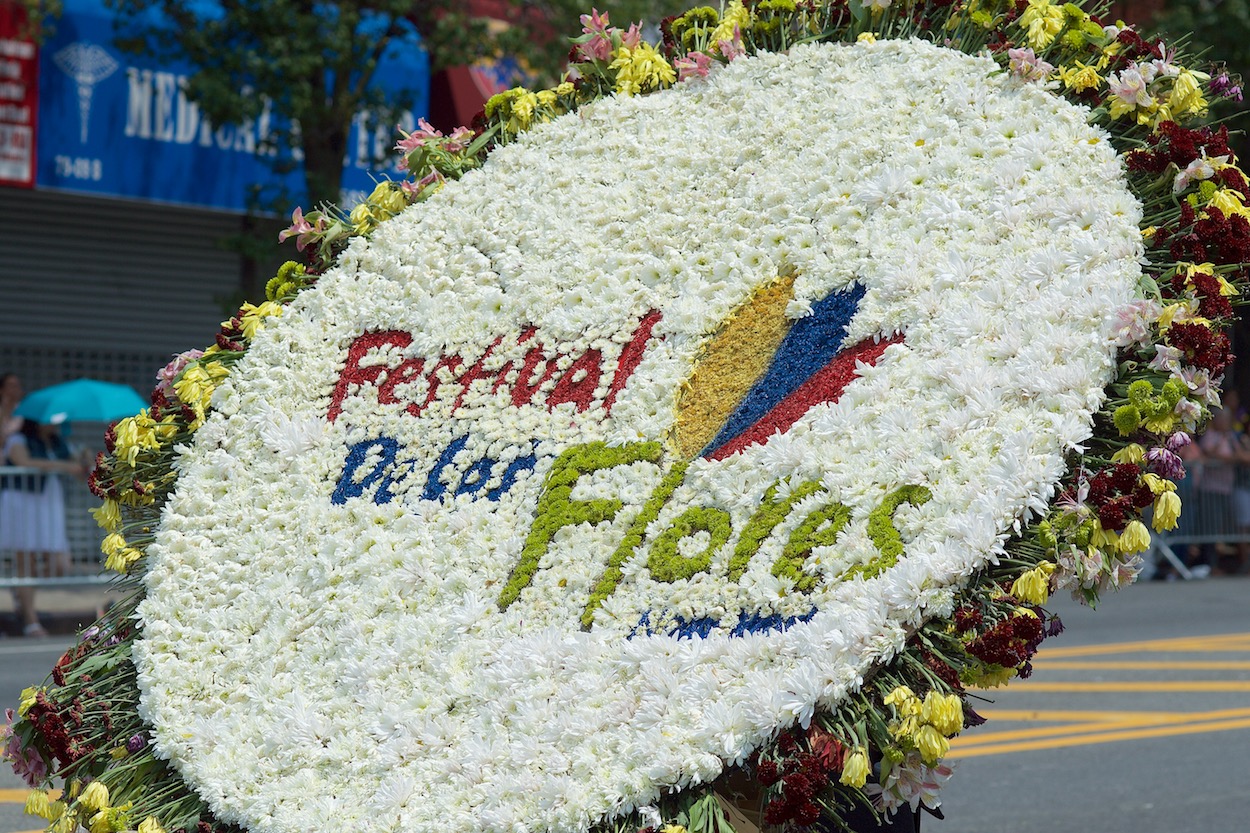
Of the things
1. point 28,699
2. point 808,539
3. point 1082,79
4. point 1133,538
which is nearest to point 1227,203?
point 1082,79

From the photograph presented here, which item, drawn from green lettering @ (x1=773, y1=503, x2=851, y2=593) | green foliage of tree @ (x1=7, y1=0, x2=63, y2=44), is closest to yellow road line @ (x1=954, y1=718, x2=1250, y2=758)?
green lettering @ (x1=773, y1=503, x2=851, y2=593)

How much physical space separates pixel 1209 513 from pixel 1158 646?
576 cm

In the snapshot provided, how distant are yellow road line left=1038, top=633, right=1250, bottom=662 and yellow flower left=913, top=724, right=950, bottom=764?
791cm

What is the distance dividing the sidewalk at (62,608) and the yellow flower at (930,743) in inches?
378

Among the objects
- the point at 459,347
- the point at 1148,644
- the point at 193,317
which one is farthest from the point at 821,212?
the point at 193,317

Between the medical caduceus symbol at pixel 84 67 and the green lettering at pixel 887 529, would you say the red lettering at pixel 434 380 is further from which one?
the medical caduceus symbol at pixel 84 67

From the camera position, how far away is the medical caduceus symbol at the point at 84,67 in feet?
45.3

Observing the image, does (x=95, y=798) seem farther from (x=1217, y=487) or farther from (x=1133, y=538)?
(x=1217, y=487)

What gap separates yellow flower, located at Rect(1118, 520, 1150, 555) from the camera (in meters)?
2.58

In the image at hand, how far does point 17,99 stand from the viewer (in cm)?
1343

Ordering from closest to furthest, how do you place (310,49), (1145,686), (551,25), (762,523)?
1. (762,523)
2. (1145,686)
3. (310,49)
4. (551,25)

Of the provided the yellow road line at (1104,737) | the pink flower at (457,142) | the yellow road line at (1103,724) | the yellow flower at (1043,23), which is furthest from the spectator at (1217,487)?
the yellow flower at (1043,23)

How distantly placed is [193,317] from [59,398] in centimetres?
441

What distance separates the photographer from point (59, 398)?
39.5 feet
